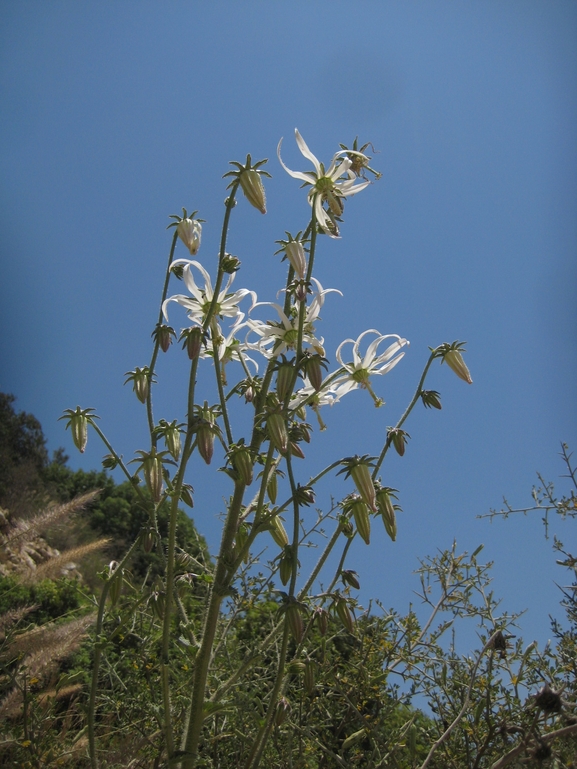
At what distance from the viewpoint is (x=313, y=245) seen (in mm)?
1895

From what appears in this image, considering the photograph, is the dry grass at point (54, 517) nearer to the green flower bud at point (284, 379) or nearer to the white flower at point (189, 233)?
the white flower at point (189, 233)

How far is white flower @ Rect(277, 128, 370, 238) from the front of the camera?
2043 millimetres

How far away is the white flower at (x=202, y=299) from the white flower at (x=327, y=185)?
0.47 m

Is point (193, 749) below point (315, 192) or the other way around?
below

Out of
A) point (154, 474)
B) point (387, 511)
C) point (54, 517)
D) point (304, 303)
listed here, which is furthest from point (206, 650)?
point (54, 517)

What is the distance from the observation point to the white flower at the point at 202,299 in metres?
2.29

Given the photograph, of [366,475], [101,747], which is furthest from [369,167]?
[101,747]

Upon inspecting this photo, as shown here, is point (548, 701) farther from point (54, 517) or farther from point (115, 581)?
point (54, 517)

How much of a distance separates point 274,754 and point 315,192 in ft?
7.82

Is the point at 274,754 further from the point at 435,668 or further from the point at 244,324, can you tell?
the point at 244,324

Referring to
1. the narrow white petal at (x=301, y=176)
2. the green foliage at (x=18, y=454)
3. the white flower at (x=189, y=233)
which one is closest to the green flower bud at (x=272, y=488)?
the white flower at (x=189, y=233)

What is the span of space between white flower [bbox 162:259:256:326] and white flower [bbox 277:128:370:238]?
1.53ft

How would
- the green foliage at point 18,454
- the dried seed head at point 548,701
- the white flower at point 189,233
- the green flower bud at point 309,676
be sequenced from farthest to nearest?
the green foliage at point 18,454, the white flower at point 189,233, the green flower bud at point 309,676, the dried seed head at point 548,701

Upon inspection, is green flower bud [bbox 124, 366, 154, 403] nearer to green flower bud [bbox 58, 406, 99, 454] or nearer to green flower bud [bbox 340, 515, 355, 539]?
green flower bud [bbox 58, 406, 99, 454]
